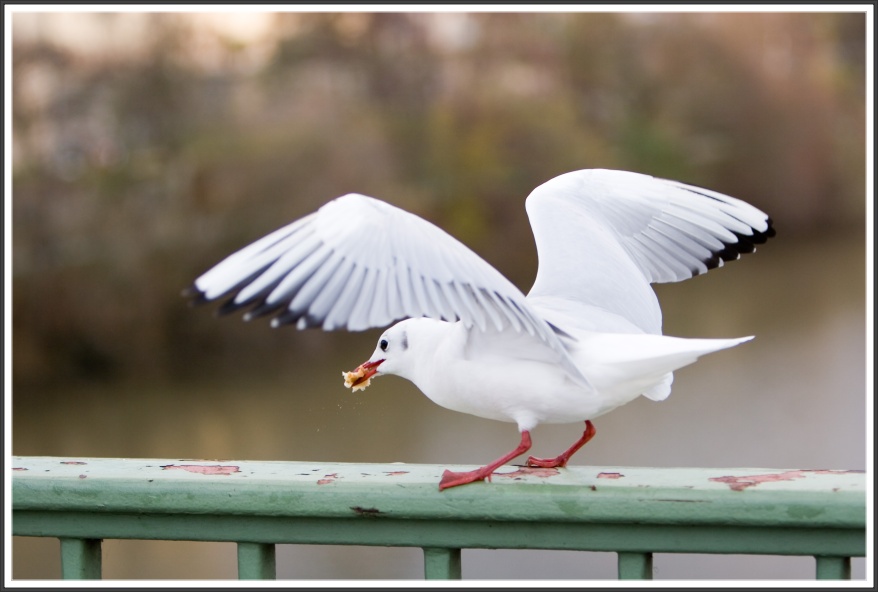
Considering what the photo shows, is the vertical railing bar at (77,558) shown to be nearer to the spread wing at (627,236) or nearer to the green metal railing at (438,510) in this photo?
the green metal railing at (438,510)

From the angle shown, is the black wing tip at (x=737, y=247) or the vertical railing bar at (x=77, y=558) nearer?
the vertical railing bar at (x=77, y=558)

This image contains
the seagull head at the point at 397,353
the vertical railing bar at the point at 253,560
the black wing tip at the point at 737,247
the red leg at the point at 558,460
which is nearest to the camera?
the vertical railing bar at the point at 253,560

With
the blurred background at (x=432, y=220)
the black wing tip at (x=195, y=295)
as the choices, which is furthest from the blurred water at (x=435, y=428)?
the black wing tip at (x=195, y=295)

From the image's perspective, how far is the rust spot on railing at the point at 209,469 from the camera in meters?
0.95

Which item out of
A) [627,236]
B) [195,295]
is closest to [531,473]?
[195,295]

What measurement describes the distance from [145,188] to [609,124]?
376 centimetres

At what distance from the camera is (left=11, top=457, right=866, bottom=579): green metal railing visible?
84cm

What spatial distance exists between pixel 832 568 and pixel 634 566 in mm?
153

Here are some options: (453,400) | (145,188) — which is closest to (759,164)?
(145,188)

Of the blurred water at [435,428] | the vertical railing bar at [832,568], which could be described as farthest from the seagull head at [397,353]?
the blurred water at [435,428]

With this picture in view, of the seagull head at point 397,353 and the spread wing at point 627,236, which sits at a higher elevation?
the spread wing at point 627,236

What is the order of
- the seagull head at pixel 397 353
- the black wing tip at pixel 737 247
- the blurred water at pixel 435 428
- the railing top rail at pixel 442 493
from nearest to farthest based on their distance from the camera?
the railing top rail at pixel 442 493
the seagull head at pixel 397 353
the black wing tip at pixel 737 247
the blurred water at pixel 435 428

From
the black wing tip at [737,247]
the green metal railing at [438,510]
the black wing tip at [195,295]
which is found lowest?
the green metal railing at [438,510]

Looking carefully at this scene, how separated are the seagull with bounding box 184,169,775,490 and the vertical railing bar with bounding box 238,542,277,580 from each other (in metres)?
0.17
